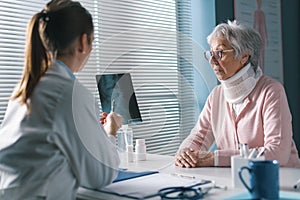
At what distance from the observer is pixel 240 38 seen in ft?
5.82

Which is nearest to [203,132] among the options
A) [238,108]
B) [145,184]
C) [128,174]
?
[238,108]

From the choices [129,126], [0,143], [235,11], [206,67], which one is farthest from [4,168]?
[235,11]

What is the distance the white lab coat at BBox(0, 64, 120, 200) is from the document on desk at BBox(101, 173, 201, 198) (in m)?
0.09

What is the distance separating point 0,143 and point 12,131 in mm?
64

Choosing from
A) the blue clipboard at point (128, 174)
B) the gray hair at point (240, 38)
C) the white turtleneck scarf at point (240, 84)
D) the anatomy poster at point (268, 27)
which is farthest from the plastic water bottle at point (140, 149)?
the anatomy poster at point (268, 27)

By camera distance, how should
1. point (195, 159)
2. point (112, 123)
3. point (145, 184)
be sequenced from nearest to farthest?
point (145, 184) → point (112, 123) → point (195, 159)

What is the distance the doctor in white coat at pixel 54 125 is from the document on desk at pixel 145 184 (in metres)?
0.05

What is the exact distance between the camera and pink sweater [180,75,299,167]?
1.58m

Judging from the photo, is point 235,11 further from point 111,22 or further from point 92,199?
point 92,199

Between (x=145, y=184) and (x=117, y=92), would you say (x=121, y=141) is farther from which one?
(x=145, y=184)

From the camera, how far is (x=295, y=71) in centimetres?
338

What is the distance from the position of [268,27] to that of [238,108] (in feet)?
5.04

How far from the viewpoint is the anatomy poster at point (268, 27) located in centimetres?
290

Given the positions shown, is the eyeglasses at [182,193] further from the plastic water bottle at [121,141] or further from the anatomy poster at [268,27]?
the anatomy poster at [268,27]
